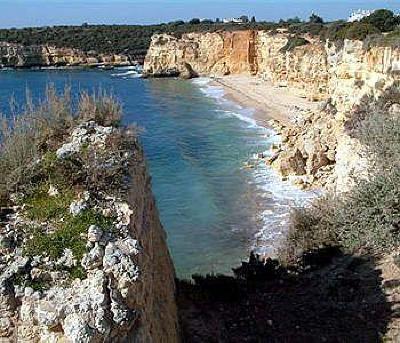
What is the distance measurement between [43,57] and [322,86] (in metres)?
57.8

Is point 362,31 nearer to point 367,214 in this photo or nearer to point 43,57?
point 367,214

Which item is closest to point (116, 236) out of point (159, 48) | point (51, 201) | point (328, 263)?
point (51, 201)

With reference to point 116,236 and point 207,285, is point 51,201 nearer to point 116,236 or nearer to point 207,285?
point 116,236

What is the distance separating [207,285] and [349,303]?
273cm

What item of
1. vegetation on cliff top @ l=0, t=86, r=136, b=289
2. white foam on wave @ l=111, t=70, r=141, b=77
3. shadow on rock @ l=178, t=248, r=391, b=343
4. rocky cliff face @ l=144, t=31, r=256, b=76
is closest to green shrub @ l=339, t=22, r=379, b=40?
shadow on rock @ l=178, t=248, r=391, b=343

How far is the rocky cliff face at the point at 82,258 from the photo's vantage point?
5.22m

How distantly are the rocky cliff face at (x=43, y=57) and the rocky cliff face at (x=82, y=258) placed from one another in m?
89.6

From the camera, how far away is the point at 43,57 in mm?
93562

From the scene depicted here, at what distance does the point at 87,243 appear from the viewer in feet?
19.5

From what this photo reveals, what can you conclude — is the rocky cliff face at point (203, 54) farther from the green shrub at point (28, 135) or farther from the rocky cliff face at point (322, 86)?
the green shrub at point (28, 135)

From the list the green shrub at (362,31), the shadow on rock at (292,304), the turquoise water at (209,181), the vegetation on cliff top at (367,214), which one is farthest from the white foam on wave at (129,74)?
the shadow on rock at (292,304)

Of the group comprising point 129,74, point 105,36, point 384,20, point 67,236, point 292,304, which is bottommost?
point 129,74

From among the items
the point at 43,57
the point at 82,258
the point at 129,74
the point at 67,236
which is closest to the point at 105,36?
the point at 43,57

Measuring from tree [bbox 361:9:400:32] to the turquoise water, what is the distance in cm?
999
